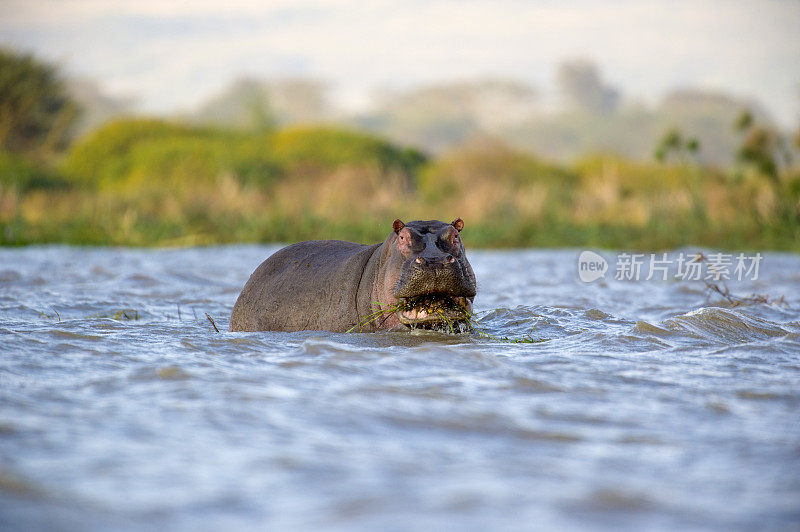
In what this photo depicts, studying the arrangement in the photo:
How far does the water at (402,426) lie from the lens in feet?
7.02

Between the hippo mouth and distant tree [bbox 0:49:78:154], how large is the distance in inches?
1021

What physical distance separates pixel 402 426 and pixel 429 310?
1496mm

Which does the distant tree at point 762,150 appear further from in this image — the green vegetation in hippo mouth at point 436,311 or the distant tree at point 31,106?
the distant tree at point 31,106

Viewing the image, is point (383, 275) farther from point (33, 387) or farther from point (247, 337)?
point (33, 387)

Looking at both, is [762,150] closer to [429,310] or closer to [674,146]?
[674,146]

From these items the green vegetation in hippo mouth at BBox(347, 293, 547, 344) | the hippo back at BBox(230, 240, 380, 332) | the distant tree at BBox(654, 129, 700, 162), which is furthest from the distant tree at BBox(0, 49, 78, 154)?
the green vegetation in hippo mouth at BBox(347, 293, 547, 344)

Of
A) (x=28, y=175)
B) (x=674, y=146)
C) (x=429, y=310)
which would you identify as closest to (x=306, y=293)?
(x=429, y=310)

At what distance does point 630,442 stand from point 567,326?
260 centimetres

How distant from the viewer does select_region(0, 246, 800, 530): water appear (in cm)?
214

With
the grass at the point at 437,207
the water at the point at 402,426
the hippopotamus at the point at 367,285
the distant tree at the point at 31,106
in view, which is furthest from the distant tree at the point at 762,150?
the distant tree at the point at 31,106

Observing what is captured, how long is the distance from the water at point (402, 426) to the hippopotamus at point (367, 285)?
0.53ft

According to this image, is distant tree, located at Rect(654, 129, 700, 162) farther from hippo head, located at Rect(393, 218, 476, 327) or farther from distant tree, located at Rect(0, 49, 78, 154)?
distant tree, located at Rect(0, 49, 78, 154)

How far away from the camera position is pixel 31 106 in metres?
27.9

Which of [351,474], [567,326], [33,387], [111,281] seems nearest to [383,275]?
[567,326]
